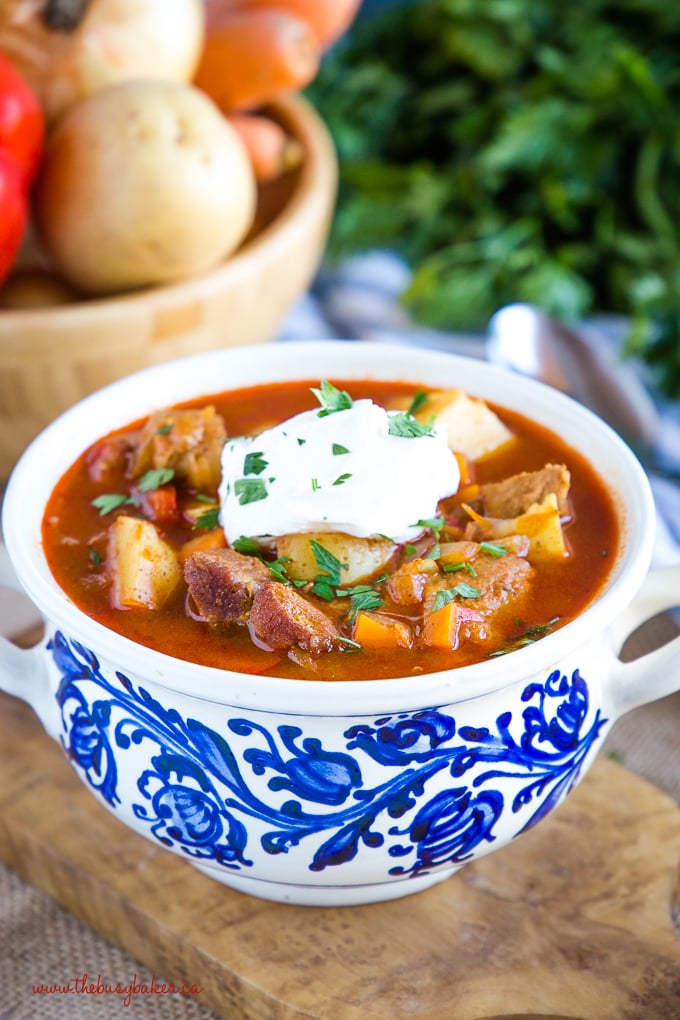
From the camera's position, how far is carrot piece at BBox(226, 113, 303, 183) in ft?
11.9

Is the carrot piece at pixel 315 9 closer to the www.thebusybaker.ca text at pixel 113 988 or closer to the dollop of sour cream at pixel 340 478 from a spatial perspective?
the dollop of sour cream at pixel 340 478

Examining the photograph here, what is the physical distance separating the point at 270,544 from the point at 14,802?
2.54 ft

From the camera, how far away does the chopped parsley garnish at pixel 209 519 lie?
212cm

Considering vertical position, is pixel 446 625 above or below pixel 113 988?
above

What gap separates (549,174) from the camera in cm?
439

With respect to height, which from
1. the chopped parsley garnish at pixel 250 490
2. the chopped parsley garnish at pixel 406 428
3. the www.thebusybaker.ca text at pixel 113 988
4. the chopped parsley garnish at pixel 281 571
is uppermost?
the chopped parsley garnish at pixel 406 428

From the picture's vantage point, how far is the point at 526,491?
2.12 meters

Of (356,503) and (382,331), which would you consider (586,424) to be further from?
(382,331)

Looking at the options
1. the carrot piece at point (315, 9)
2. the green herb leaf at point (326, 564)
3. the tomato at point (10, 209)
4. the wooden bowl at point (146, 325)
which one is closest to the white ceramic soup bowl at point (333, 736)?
the green herb leaf at point (326, 564)

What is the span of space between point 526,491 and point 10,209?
64.8 inches

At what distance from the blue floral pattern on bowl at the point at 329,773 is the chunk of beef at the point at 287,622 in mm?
143

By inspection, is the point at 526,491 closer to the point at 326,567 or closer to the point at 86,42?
the point at 326,567

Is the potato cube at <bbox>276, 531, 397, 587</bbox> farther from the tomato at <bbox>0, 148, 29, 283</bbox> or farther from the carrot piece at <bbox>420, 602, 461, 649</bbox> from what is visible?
the tomato at <bbox>0, 148, 29, 283</bbox>

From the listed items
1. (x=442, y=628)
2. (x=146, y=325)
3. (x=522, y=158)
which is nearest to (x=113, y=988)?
(x=442, y=628)
